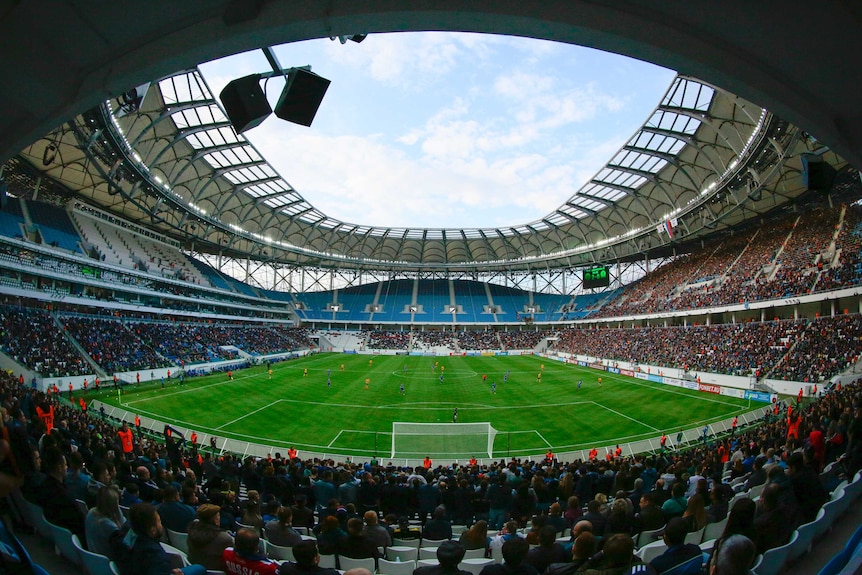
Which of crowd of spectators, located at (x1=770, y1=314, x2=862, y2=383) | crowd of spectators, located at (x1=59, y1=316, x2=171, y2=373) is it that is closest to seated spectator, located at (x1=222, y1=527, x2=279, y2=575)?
crowd of spectators, located at (x1=770, y1=314, x2=862, y2=383)

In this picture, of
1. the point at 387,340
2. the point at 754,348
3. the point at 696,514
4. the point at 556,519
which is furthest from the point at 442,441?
the point at 387,340

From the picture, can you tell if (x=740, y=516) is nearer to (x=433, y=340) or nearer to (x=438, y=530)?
(x=438, y=530)

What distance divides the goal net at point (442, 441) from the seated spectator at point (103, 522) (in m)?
13.7

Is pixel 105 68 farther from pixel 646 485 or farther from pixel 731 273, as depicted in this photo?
pixel 731 273

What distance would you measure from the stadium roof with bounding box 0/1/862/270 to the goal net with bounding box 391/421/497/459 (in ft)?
51.8

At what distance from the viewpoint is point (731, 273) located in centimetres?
3856

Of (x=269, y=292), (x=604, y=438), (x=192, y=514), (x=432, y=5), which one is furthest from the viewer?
(x=269, y=292)

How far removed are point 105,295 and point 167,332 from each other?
646 cm

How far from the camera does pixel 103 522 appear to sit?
362 centimetres

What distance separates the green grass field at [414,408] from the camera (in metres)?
19.0

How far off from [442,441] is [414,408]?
7560mm

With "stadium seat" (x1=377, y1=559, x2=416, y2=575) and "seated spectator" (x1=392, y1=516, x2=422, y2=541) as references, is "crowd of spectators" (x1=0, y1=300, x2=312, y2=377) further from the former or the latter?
"stadium seat" (x1=377, y1=559, x2=416, y2=575)

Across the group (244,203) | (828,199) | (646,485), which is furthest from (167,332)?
(828,199)

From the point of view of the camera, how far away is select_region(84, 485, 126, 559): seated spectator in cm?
361
